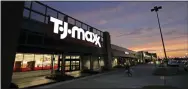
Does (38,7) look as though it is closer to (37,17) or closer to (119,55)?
(37,17)

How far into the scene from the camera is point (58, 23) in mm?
19375

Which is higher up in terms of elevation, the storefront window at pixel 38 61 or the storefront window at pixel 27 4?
the storefront window at pixel 27 4

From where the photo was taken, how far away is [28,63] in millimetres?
21312

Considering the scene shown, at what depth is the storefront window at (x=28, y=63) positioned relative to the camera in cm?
2068

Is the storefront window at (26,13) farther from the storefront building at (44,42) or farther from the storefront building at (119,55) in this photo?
the storefront building at (119,55)

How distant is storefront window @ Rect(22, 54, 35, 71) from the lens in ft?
67.9

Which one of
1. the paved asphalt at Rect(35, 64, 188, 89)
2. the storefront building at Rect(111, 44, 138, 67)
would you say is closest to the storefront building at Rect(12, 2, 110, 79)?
the paved asphalt at Rect(35, 64, 188, 89)

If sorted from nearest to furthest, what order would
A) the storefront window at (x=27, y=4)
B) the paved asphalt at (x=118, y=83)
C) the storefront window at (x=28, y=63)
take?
the paved asphalt at (x=118, y=83)
the storefront window at (x=27, y=4)
the storefront window at (x=28, y=63)

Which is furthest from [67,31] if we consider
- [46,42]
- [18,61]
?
[18,61]

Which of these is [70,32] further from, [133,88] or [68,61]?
[133,88]

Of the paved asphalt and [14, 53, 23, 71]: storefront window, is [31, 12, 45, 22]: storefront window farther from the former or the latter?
the paved asphalt

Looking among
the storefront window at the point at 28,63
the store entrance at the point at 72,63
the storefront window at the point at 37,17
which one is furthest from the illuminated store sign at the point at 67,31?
the storefront window at the point at 28,63

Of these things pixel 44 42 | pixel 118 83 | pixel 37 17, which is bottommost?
pixel 118 83

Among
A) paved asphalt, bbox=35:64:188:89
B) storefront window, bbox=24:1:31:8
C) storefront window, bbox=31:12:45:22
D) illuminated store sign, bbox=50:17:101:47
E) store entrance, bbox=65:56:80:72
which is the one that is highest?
storefront window, bbox=24:1:31:8
